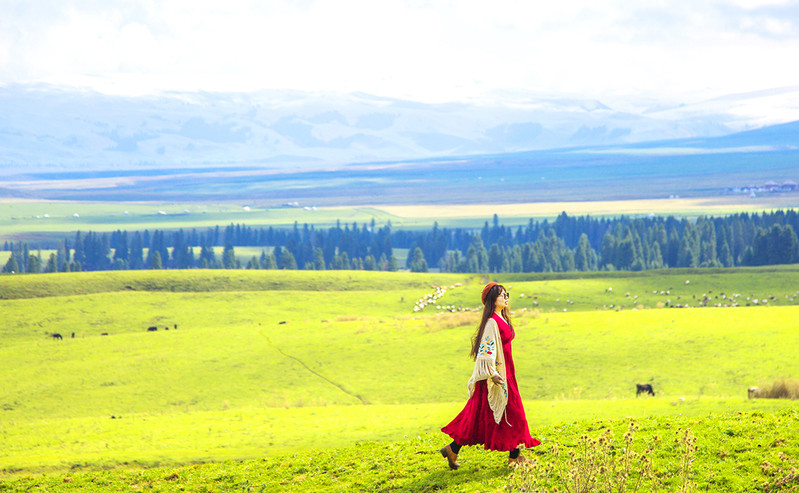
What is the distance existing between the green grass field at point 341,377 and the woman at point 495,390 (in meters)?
0.84

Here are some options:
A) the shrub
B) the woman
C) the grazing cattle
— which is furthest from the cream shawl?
the grazing cattle

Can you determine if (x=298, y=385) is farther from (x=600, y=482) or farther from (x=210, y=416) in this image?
(x=600, y=482)

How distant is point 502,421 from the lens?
661 inches

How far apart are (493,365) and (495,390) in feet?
1.92

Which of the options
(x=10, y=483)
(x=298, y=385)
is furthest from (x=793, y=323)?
(x=10, y=483)

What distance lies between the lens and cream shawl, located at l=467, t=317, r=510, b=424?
16.6m

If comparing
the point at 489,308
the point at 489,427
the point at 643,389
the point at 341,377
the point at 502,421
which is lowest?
the point at 341,377

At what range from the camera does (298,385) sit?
42656 mm

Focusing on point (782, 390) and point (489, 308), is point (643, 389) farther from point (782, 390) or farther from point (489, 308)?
point (489, 308)

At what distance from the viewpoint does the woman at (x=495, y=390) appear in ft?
54.5

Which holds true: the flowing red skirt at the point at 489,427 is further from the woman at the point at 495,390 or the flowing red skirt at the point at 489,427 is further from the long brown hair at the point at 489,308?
the long brown hair at the point at 489,308

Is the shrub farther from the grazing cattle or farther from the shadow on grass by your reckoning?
the grazing cattle

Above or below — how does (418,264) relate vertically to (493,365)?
below

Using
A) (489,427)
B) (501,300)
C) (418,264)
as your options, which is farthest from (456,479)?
(418,264)
